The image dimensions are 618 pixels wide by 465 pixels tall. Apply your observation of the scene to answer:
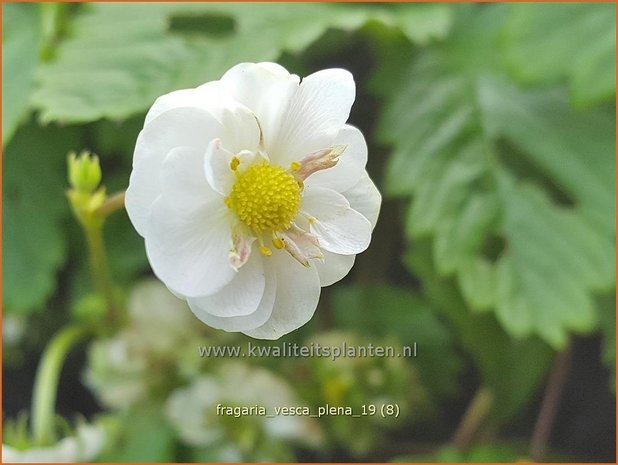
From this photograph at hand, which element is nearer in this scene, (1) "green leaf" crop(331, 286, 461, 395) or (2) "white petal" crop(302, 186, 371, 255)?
(2) "white petal" crop(302, 186, 371, 255)

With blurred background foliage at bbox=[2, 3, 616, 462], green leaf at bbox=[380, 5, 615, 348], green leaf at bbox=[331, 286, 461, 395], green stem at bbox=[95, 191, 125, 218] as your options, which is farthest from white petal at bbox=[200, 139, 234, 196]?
green leaf at bbox=[331, 286, 461, 395]

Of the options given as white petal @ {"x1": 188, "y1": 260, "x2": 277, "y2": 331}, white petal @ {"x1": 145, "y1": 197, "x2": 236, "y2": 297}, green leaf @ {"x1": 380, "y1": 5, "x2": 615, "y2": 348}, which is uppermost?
white petal @ {"x1": 145, "y1": 197, "x2": 236, "y2": 297}

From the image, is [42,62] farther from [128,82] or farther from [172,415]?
[172,415]

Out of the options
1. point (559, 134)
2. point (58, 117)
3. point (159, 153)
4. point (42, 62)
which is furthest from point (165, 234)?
point (559, 134)

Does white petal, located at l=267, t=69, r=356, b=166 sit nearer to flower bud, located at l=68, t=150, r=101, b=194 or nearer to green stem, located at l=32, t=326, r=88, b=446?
flower bud, located at l=68, t=150, r=101, b=194

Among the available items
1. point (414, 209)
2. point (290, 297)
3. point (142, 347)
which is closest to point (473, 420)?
point (414, 209)

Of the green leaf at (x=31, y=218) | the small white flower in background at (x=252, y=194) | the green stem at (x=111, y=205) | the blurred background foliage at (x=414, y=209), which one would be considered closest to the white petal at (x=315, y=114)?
the small white flower in background at (x=252, y=194)

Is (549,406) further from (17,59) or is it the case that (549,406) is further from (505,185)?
(17,59)
